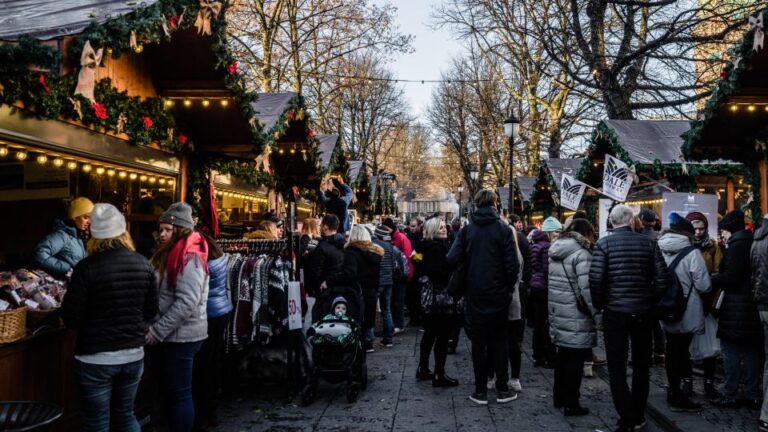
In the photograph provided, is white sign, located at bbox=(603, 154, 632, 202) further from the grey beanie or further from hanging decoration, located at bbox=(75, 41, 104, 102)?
hanging decoration, located at bbox=(75, 41, 104, 102)

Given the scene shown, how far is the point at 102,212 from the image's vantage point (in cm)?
397

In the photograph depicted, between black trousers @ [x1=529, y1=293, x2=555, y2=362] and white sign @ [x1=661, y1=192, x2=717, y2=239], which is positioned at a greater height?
white sign @ [x1=661, y1=192, x2=717, y2=239]

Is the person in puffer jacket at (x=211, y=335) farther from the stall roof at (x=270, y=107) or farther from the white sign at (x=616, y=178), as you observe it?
the white sign at (x=616, y=178)

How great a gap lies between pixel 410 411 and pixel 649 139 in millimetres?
8885

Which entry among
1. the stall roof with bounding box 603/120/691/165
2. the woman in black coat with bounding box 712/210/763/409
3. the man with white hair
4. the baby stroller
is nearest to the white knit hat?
the baby stroller

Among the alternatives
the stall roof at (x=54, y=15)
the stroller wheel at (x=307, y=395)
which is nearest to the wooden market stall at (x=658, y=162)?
the stroller wheel at (x=307, y=395)

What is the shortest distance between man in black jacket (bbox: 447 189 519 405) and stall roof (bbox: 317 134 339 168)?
681 centimetres

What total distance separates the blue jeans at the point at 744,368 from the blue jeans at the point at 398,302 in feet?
18.5

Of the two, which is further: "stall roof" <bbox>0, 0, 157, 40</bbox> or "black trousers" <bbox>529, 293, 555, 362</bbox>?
"black trousers" <bbox>529, 293, 555, 362</bbox>

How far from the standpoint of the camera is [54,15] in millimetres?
5098

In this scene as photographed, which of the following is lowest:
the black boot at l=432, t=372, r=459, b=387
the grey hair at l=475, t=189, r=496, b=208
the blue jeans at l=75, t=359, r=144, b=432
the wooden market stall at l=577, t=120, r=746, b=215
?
the black boot at l=432, t=372, r=459, b=387

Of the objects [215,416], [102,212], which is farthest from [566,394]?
[102,212]

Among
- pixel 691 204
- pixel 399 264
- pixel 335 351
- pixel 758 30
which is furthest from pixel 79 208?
pixel 691 204

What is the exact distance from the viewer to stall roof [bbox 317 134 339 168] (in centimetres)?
1307
